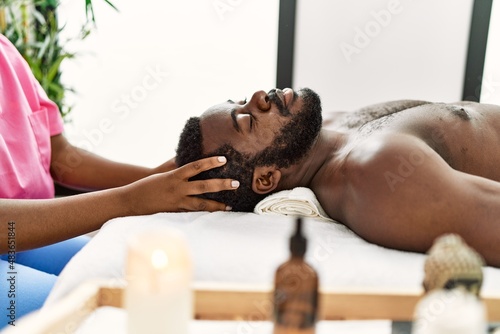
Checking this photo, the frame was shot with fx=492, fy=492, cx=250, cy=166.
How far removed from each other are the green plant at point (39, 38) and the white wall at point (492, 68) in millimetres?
2037

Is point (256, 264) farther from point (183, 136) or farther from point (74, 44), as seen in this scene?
point (74, 44)

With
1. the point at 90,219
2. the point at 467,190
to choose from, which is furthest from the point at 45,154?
the point at 467,190

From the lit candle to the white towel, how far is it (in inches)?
29.2

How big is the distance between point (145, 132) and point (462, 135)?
199 cm

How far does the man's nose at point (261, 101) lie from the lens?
4.68 feet

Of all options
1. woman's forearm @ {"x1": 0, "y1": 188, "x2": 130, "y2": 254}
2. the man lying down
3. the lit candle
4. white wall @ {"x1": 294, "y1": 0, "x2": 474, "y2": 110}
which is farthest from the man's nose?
white wall @ {"x1": 294, "y1": 0, "x2": 474, "y2": 110}

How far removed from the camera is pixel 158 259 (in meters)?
0.60

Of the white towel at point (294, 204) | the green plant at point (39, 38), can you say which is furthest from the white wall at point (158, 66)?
the white towel at point (294, 204)

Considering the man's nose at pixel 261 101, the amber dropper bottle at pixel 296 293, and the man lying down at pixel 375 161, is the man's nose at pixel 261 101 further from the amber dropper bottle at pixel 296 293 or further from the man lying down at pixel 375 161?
the amber dropper bottle at pixel 296 293

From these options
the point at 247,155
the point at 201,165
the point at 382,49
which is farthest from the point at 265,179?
the point at 382,49

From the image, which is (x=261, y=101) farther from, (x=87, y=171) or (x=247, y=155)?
(x=87, y=171)

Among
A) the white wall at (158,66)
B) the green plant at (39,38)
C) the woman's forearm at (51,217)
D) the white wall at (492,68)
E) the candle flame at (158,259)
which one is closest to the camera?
the candle flame at (158,259)

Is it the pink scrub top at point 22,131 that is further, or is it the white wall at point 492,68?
the white wall at point 492,68

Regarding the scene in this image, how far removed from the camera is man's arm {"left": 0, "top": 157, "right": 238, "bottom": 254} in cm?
120
